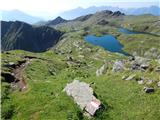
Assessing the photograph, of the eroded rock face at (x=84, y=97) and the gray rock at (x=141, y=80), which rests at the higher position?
the eroded rock face at (x=84, y=97)

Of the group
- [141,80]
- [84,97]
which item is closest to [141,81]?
[141,80]

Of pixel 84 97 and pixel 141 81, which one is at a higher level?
pixel 84 97

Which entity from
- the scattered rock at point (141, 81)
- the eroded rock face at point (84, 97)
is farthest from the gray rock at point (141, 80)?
the eroded rock face at point (84, 97)

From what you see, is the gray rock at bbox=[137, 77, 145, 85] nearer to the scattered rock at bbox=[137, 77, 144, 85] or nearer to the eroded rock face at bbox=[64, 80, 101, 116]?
the scattered rock at bbox=[137, 77, 144, 85]

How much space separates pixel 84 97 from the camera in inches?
1458

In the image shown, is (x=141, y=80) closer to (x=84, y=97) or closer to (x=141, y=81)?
(x=141, y=81)

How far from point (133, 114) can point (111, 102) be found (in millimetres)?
4267

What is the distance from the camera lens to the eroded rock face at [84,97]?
34281 mm

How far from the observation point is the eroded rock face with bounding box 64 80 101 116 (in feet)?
112

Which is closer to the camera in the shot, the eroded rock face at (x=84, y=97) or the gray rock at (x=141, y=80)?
the eroded rock face at (x=84, y=97)

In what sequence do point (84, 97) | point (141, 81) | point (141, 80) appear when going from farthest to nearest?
point (141, 80)
point (141, 81)
point (84, 97)

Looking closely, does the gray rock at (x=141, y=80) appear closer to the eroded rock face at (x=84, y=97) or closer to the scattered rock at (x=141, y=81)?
the scattered rock at (x=141, y=81)

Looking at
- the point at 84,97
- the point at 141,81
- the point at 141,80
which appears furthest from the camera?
the point at 141,80

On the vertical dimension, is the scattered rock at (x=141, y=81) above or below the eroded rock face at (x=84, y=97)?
below
